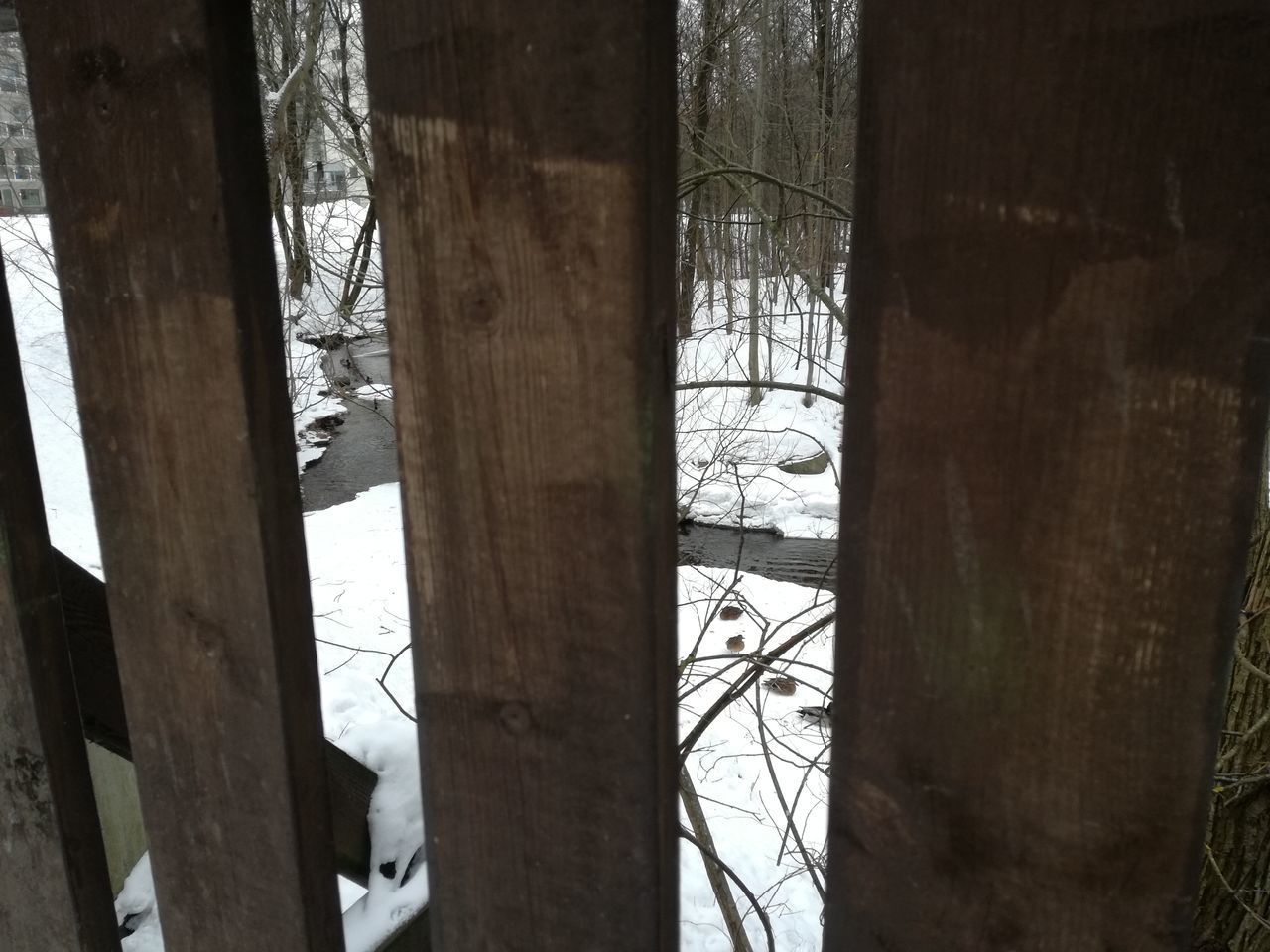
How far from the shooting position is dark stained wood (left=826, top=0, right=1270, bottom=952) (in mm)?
533

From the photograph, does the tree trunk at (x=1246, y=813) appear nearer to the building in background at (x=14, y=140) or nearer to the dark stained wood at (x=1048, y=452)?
the dark stained wood at (x=1048, y=452)

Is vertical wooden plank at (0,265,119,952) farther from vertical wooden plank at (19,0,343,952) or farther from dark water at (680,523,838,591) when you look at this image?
dark water at (680,523,838,591)

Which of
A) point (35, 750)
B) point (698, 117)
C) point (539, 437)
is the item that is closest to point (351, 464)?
point (698, 117)

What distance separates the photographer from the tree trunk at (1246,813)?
2943 millimetres

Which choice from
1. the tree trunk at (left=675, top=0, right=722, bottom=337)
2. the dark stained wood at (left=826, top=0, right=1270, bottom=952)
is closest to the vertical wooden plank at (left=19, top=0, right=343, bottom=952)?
the dark stained wood at (left=826, top=0, right=1270, bottom=952)

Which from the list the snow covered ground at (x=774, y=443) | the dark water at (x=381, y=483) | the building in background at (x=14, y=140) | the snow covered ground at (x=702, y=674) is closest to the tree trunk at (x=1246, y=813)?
the snow covered ground at (x=702, y=674)

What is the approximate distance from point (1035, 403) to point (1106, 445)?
0.16 ft

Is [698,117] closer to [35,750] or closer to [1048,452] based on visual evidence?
[35,750]

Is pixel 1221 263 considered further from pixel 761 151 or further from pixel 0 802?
pixel 761 151

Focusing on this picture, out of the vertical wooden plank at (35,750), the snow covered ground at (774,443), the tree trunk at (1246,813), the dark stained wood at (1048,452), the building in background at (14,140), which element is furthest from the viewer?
the building in background at (14,140)

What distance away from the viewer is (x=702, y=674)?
5199mm

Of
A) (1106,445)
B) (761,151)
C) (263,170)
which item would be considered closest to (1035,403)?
(1106,445)

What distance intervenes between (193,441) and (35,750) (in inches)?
17.0

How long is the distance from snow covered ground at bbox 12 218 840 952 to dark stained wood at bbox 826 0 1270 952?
0.79m
